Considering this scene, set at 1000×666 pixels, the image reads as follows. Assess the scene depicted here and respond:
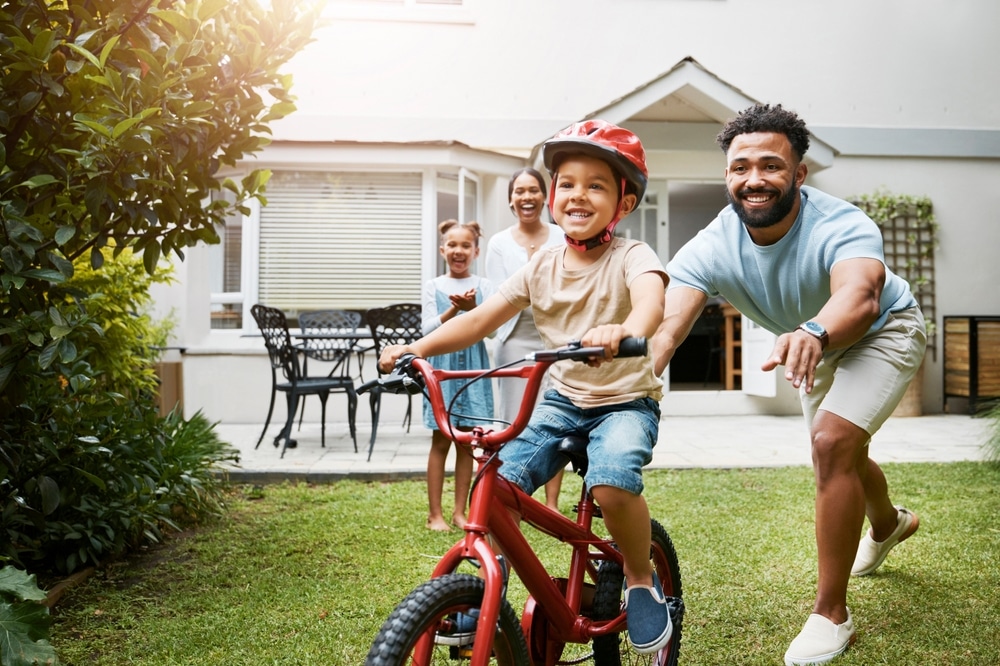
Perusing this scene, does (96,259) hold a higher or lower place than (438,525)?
higher

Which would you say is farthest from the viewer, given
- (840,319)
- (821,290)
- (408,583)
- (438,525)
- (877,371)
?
(438,525)

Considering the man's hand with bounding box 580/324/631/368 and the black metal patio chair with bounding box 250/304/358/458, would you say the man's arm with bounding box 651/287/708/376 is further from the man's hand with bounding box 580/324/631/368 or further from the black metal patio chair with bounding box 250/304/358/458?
the black metal patio chair with bounding box 250/304/358/458

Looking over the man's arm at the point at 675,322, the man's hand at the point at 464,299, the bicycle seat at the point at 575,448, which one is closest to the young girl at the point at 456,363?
the man's hand at the point at 464,299

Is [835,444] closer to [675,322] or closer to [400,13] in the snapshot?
[675,322]

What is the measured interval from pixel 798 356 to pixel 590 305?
0.57m

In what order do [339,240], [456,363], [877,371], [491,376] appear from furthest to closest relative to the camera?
[339,240] → [456,363] → [877,371] → [491,376]

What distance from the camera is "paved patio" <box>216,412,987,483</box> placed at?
5996 mm

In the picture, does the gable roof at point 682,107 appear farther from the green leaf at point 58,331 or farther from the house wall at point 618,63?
the green leaf at point 58,331

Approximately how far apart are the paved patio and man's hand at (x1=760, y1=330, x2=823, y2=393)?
407 centimetres

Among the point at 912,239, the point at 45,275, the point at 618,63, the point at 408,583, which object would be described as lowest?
the point at 408,583

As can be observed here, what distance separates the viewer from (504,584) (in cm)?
189

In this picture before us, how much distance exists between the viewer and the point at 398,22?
9.95m

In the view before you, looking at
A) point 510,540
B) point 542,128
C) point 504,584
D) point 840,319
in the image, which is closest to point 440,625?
point 504,584

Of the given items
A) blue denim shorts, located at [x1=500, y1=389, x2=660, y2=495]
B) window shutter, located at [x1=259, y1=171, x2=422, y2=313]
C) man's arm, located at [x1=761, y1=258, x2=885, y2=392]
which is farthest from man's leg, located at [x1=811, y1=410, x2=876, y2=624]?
window shutter, located at [x1=259, y1=171, x2=422, y2=313]
